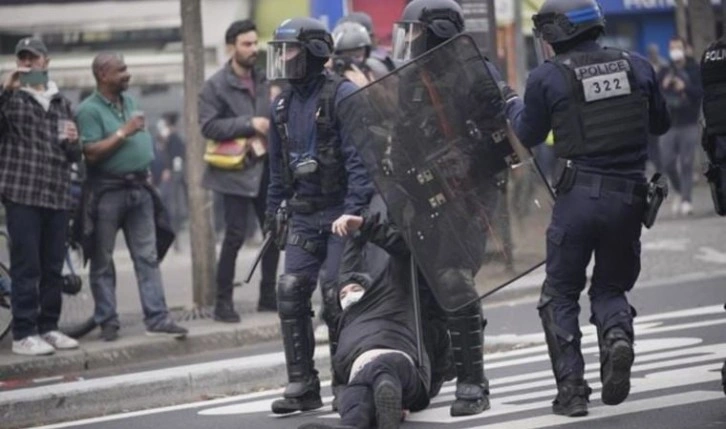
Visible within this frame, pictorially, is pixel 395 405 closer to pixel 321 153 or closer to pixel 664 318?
pixel 321 153

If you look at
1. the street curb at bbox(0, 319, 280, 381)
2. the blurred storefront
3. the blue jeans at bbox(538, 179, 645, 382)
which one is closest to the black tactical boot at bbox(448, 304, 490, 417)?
the blue jeans at bbox(538, 179, 645, 382)

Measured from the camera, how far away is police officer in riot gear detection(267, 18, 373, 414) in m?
9.27

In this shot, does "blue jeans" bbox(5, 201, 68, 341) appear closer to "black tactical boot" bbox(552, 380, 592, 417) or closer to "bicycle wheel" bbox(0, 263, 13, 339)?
"bicycle wheel" bbox(0, 263, 13, 339)

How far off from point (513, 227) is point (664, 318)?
3.79 metres

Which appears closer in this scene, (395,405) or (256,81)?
A: (395,405)

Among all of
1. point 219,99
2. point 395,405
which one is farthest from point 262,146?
point 395,405

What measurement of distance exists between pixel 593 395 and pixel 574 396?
0.74 metres

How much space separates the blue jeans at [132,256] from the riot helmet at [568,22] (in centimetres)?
444

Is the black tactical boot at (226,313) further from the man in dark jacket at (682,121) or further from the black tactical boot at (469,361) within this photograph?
the man in dark jacket at (682,121)

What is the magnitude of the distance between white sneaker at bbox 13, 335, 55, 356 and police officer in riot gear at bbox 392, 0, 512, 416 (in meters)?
3.59

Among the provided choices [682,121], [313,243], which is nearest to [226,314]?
[313,243]

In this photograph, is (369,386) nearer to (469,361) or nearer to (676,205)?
(469,361)

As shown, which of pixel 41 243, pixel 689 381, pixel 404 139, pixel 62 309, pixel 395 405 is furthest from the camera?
pixel 62 309

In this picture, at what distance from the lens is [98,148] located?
39.1 ft
